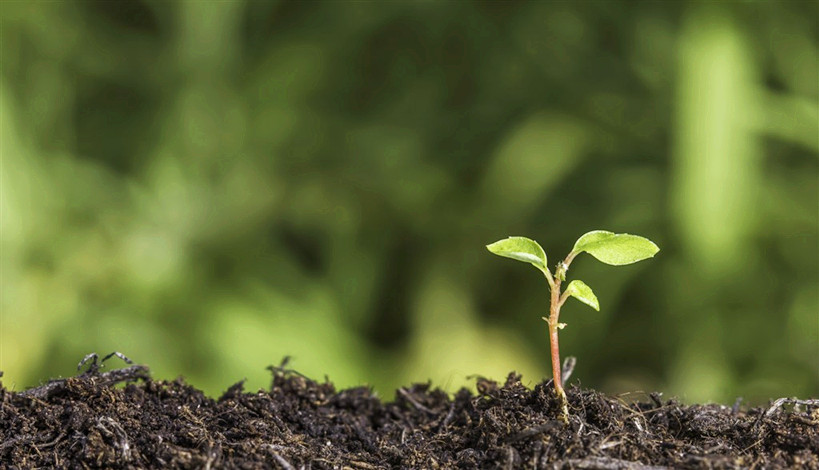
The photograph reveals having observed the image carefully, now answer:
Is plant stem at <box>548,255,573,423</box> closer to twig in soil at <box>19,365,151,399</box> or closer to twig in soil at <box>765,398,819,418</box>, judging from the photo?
twig in soil at <box>765,398,819,418</box>

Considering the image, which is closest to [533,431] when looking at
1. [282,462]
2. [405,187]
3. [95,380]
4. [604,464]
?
[604,464]

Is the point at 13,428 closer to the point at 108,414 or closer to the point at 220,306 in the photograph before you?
the point at 108,414

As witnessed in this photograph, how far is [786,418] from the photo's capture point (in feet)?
2.35

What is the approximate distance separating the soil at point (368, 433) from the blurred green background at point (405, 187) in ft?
3.72

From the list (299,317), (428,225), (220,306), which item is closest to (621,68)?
A: (428,225)

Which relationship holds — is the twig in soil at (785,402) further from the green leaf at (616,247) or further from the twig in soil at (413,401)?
the twig in soil at (413,401)

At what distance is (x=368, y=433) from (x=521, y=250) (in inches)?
10.0

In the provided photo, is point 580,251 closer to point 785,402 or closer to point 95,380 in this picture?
point 785,402

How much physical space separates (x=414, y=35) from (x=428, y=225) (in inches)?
20.4

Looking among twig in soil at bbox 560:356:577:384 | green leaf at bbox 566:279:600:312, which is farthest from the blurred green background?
green leaf at bbox 566:279:600:312

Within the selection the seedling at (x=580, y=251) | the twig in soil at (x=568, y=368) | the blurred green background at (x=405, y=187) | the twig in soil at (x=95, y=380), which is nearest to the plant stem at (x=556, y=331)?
the seedling at (x=580, y=251)

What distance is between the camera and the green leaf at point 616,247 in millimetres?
659

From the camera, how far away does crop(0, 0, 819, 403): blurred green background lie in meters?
1.91

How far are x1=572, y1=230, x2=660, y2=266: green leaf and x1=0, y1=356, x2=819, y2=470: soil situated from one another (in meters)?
0.12
